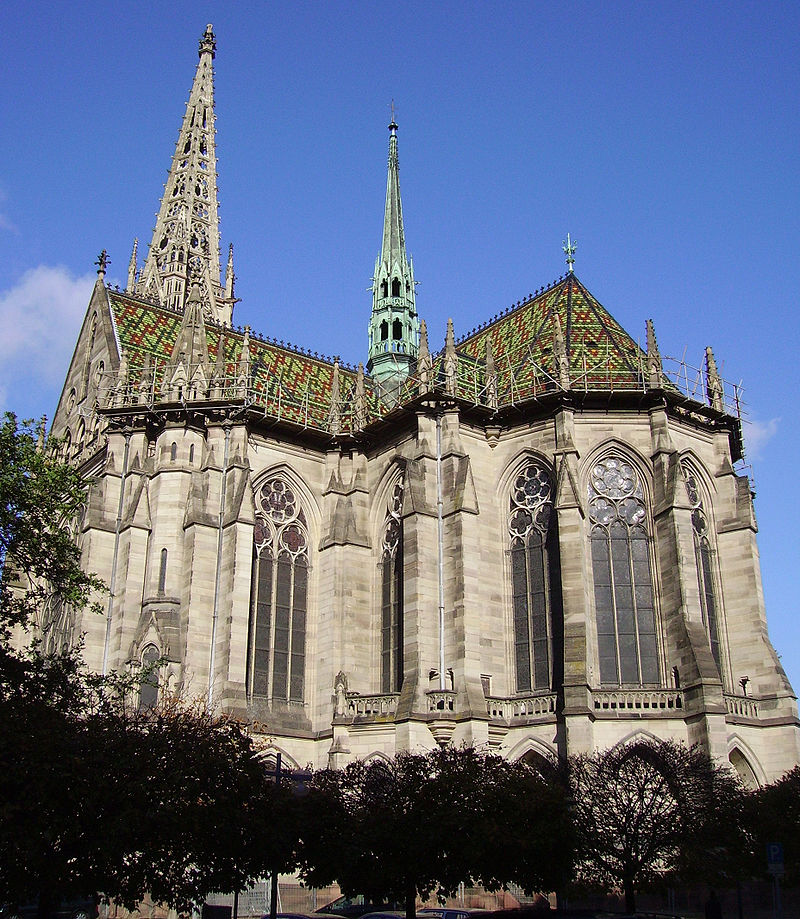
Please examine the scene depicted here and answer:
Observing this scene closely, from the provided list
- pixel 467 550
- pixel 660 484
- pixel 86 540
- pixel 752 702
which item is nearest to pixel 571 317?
pixel 660 484

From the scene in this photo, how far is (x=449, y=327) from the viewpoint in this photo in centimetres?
3359

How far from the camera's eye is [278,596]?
32719mm

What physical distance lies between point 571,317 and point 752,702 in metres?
14.1

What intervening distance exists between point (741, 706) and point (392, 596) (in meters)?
10.6

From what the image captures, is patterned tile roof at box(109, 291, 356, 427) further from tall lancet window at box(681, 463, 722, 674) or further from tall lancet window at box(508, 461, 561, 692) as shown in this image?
tall lancet window at box(681, 463, 722, 674)

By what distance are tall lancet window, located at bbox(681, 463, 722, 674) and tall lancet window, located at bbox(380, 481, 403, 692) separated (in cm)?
883

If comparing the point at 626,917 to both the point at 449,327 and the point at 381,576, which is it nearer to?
the point at 381,576

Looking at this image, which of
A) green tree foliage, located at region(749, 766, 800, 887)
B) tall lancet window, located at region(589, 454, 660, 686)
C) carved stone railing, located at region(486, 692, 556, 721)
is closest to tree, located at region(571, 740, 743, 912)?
green tree foliage, located at region(749, 766, 800, 887)

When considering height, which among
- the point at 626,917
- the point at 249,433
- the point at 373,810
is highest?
the point at 249,433

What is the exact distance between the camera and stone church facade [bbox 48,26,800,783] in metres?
28.2

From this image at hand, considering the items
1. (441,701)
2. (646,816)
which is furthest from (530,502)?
(646,816)

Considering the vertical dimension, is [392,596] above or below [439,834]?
above

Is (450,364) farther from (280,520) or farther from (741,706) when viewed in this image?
(741,706)

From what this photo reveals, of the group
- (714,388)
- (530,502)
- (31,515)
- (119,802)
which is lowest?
(119,802)
